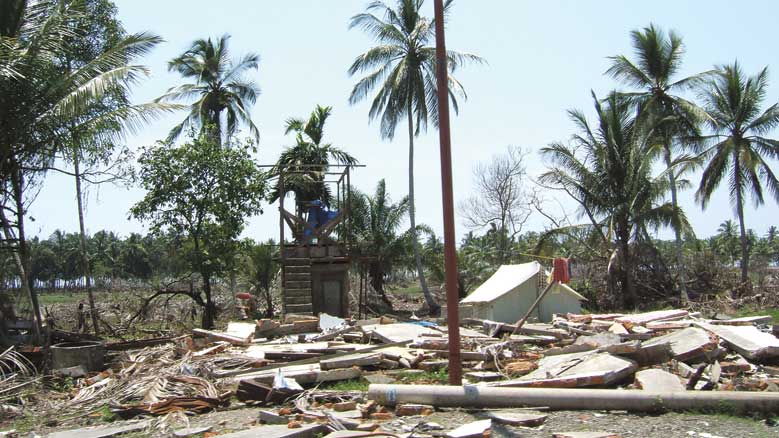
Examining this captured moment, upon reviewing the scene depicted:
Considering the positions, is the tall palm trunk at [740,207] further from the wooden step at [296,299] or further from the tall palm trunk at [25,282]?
the tall palm trunk at [25,282]

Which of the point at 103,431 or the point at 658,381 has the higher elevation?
the point at 658,381

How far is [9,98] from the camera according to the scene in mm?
13055

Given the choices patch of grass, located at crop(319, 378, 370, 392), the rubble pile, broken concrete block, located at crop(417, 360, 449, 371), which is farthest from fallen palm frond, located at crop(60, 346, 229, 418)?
broken concrete block, located at crop(417, 360, 449, 371)

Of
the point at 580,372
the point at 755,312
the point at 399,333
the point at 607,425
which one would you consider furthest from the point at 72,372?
the point at 755,312

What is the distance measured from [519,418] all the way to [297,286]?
44.3 ft

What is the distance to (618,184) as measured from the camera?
27109 mm

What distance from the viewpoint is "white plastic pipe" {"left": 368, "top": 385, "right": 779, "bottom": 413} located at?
7.04 m

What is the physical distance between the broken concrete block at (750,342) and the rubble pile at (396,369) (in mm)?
15

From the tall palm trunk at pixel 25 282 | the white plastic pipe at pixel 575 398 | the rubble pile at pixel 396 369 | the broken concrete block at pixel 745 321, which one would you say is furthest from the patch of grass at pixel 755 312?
the tall palm trunk at pixel 25 282

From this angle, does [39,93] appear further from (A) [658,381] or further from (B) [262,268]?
(B) [262,268]

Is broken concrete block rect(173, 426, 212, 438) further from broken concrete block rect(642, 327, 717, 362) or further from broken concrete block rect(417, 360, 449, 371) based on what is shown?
broken concrete block rect(642, 327, 717, 362)

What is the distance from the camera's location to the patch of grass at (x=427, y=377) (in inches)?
382

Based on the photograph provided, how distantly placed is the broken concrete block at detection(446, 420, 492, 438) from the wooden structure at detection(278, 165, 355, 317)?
13.1m

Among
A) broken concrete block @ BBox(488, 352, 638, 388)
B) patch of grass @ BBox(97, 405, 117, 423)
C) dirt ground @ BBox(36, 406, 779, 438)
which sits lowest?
patch of grass @ BBox(97, 405, 117, 423)
